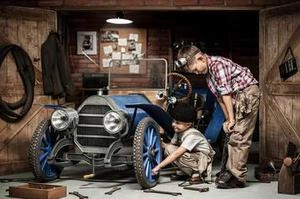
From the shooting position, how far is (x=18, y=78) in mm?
6035

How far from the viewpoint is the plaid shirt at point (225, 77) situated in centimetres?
471

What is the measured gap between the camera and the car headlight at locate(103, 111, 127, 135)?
474 cm

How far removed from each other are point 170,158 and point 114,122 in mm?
698

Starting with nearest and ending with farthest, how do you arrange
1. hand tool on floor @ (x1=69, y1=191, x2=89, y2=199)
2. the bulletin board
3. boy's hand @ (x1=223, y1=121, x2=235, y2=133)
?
hand tool on floor @ (x1=69, y1=191, x2=89, y2=199), boy's hand @ (x1=223, y1=121, x2=235, y2=133), the bulletin board

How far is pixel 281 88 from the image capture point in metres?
5.92

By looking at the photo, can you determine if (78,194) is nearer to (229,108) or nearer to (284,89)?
(229,108)

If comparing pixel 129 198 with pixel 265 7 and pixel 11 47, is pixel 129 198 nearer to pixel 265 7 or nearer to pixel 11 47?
pixel 11 47

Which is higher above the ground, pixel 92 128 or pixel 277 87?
pixel 277 87

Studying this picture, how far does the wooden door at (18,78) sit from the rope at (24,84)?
0.21 feet

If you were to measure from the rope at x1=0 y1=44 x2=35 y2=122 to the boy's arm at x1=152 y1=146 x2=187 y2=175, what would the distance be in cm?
213

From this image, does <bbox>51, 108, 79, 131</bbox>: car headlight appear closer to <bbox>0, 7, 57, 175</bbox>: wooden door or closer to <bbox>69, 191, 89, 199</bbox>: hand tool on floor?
<bbox>69, 191, 89, 199</bbox>: hand tool on floor

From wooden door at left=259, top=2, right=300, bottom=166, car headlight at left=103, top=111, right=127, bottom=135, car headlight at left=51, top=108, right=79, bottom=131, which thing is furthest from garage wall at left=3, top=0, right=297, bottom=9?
car headlight at left=103, top=111, right=127, bottom=135

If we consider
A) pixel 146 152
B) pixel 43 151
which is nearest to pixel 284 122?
pixel 146 152

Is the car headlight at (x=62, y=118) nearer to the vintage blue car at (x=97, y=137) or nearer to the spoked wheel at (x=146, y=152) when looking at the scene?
the vintage blue car at (x=97, y=137)
